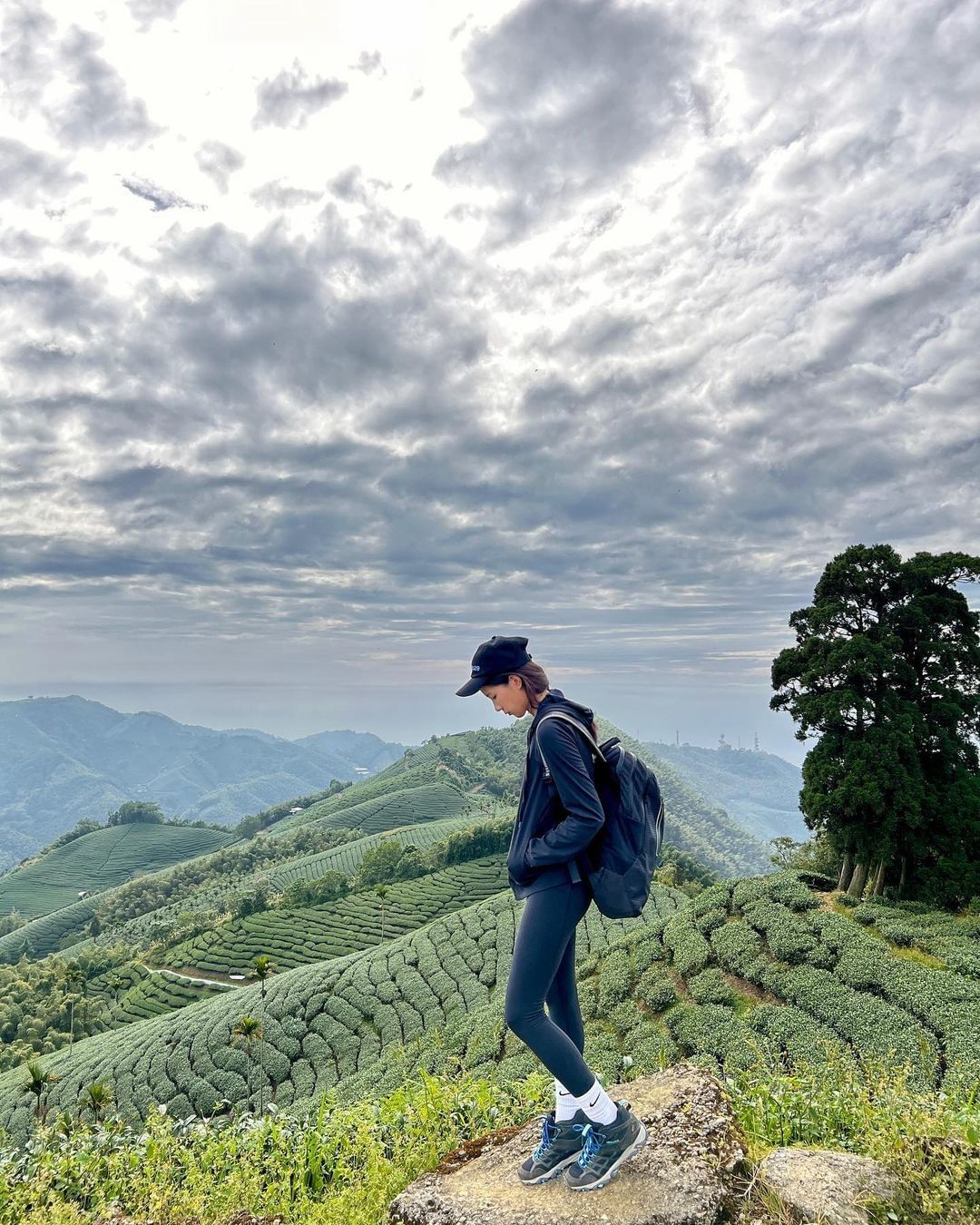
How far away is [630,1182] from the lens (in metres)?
3.01

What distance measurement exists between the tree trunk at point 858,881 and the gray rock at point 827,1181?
1601cm

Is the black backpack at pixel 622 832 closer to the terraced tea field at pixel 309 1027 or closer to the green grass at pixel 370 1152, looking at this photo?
the green grass at pixel 370 1152

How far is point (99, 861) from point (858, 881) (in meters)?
144

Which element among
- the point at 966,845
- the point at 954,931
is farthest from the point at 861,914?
the point at 966,845

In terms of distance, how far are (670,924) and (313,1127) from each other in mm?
13621

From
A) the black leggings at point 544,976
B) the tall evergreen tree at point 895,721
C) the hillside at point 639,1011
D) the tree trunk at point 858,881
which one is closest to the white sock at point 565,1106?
the black leggings at point 544,976

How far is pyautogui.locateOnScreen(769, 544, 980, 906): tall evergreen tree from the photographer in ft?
49.6

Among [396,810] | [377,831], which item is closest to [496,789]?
[396,810]

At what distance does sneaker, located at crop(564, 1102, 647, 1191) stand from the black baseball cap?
90.6 inches

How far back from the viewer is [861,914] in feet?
44.7

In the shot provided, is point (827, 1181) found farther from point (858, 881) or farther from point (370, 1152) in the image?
Answer: point (858, 881)

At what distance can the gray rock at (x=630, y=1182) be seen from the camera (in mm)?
2814

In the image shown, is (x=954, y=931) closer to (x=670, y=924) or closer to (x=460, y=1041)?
(x=670, y=924)

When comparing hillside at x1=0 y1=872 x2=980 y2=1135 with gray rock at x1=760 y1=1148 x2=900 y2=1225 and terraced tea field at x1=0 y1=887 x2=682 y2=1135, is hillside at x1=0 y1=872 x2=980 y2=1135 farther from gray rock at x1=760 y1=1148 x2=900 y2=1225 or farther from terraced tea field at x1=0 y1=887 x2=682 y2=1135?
gray rock at x1=760 y1=1148 x2=900 y2=1225
